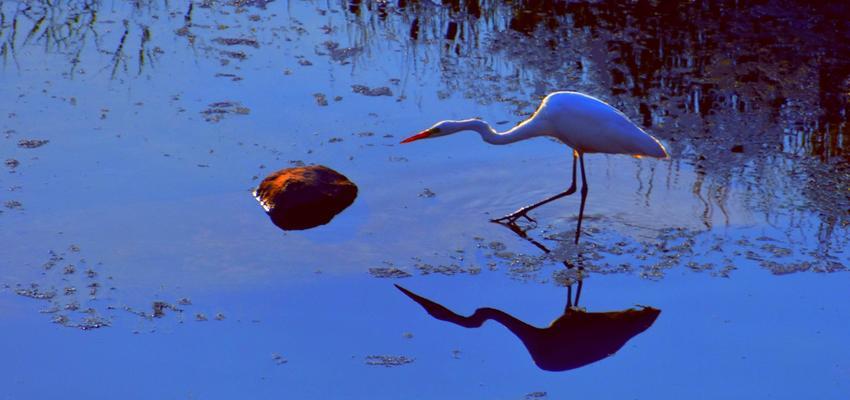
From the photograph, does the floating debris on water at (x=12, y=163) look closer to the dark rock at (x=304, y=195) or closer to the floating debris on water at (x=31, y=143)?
the floating debris on water at (x=31, y=143)

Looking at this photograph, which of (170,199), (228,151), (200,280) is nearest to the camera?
(200,280)

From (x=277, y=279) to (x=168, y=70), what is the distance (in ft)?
9.06

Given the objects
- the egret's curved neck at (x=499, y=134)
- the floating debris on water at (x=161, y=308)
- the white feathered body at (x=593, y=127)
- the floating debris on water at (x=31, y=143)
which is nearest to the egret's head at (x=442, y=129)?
the egret's curved neck at (x=499, y=134)

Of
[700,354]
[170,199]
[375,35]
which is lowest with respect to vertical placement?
[700,354]

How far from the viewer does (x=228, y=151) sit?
665cm

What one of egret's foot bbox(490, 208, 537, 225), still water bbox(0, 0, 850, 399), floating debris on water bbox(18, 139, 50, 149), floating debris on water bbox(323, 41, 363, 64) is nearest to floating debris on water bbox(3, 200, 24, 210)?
still water bbox(0, 0, 850, 399)

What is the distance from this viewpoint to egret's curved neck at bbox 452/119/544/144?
6.28 meters

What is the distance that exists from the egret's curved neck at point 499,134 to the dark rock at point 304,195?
0.65 metres

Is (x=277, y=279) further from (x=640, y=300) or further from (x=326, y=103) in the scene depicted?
(x=326, y=103)

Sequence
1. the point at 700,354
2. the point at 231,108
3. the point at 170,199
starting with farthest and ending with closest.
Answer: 1. the point at 231,108
2. the point at 170,199
3. the point at 700,354

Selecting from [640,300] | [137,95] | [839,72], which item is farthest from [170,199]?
[839,72]

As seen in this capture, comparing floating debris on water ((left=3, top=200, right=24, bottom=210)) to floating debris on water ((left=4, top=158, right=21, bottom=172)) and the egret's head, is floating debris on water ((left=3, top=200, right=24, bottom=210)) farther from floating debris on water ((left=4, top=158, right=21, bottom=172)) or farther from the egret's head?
the egret's head

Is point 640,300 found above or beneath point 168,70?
beneath

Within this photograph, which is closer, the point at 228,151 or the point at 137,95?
the point at 228,151
